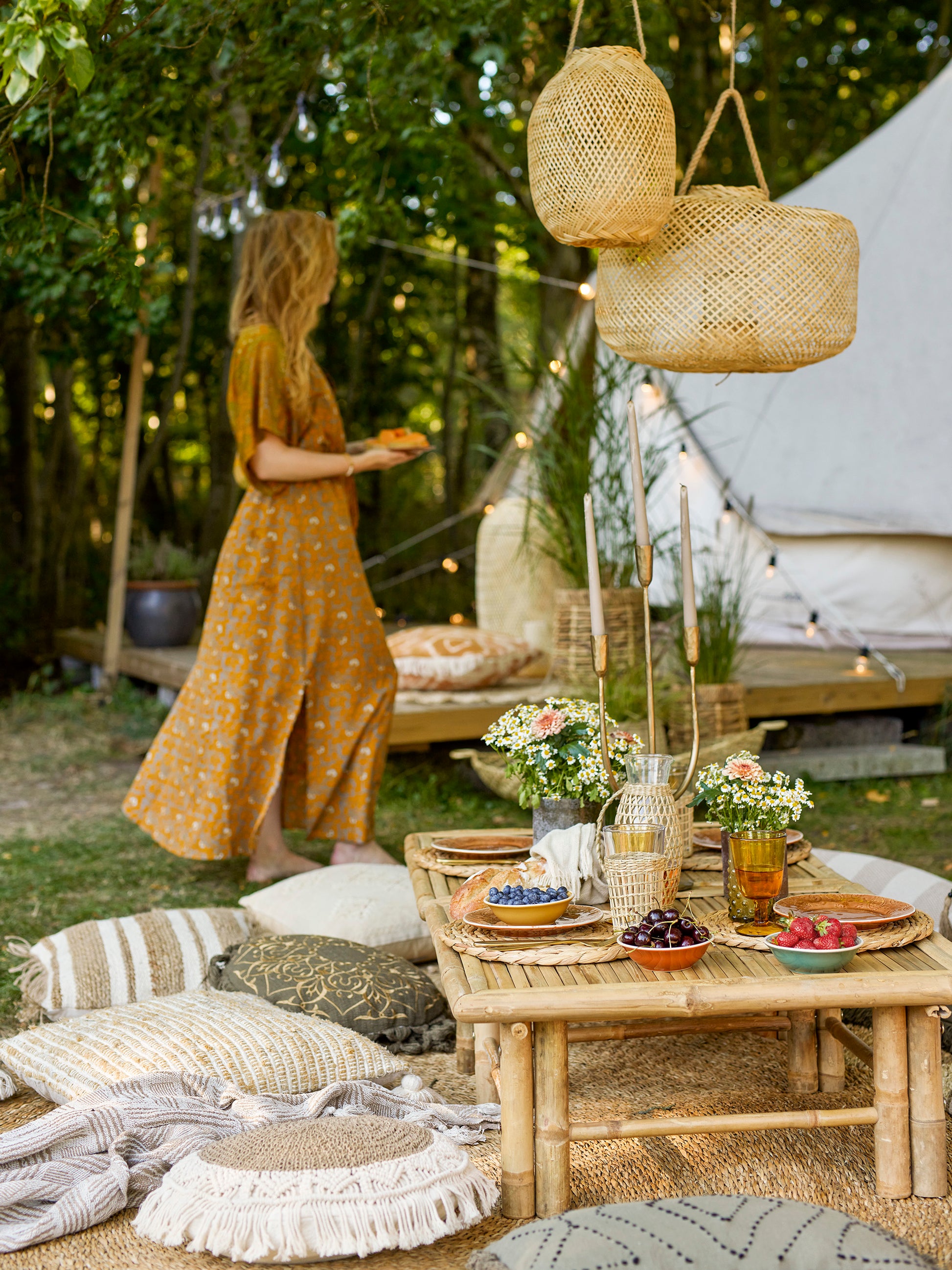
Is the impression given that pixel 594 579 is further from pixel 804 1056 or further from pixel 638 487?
pixel 804 1056

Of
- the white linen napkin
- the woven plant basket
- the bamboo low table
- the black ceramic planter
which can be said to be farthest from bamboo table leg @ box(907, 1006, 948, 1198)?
the black ceramic planter

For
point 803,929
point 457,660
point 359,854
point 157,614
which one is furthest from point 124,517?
point 803,929

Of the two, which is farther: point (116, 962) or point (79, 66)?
point (116, 962)

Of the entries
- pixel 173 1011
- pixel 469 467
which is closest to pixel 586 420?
pixel 173 1011

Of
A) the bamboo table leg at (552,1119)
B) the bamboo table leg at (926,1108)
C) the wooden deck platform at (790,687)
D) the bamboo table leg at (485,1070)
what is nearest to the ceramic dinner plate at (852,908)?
the bamboo table leg at (926,1108)

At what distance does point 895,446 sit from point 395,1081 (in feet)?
12.0

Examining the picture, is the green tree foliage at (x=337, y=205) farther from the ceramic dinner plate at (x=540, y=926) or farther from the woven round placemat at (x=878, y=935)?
the woven round placemat at (x=878, y=935)

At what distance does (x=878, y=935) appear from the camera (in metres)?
1.66

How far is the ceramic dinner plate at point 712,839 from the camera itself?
6.84 ft

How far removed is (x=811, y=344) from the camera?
82.7 inches

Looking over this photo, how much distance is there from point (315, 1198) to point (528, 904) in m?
0.44

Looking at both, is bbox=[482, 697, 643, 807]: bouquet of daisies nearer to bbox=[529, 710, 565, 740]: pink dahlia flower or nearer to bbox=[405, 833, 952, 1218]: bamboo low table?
bbox=[529, 710, 565, 740]: pink dahlia flower

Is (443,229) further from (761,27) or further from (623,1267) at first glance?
(623,1267)

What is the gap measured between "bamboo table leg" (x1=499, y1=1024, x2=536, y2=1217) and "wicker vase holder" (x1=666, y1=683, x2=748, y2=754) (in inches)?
82.9
